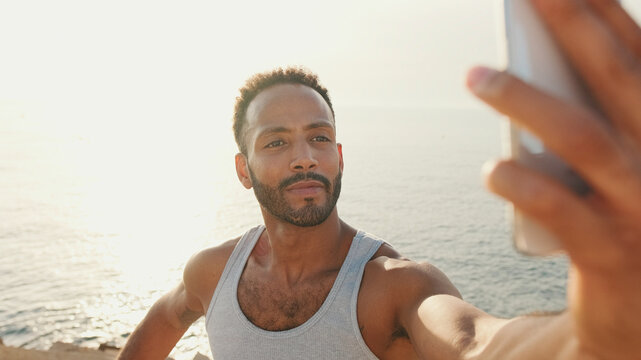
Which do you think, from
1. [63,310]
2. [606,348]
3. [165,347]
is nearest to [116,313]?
[63,310]

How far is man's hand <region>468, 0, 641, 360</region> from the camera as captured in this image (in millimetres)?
748

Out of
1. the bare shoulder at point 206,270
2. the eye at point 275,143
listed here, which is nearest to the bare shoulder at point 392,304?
the eye at point 275,143

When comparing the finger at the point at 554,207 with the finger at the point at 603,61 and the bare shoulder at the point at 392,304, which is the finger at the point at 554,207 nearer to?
the finger at the point at 603,61

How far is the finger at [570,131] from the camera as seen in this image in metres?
0.74

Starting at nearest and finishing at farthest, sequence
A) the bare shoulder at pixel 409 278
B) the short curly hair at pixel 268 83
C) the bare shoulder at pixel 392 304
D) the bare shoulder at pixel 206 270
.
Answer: the bare shoulder at pixel 409 278
the bare shoulder at pixel 392 304
the bare shoulder at pixel 206 270
the short curly hair at pixel 268 83

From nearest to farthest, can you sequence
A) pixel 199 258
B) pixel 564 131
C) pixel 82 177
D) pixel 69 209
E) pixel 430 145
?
pixel 564 131 < pixel 199 258 < pixel 69 209 < pixel 82 177 < pixel 430 145

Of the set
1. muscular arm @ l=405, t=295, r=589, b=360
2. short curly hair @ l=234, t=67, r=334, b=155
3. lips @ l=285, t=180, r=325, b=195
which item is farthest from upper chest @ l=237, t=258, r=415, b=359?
short curly hair @ l=234, t=67, r=334, b=155

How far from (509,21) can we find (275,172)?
2975 millimetres

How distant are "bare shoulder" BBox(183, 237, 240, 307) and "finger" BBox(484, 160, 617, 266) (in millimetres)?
3452

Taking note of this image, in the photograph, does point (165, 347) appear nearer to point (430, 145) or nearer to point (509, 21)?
point (509, 21)

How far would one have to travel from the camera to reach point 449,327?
2078mm

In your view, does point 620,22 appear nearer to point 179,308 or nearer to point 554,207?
point 554,207

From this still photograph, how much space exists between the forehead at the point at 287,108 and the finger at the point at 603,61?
2.95 m

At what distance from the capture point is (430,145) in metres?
84.6
